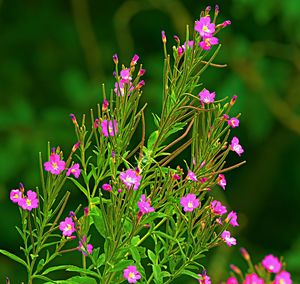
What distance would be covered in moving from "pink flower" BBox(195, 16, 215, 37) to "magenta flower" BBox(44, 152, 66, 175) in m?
0.25

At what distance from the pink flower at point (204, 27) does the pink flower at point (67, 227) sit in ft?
0.99

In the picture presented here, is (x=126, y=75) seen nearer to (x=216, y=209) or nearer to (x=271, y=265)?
(x=216, y=209)

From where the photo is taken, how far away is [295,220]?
187 inches

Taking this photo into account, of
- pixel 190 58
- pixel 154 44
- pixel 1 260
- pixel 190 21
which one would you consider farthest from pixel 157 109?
pixel 190 58

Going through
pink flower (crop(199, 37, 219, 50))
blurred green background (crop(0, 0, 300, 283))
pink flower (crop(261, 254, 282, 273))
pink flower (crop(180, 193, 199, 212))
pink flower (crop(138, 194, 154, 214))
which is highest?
pink flower (crop(199, 37, 219, 50))

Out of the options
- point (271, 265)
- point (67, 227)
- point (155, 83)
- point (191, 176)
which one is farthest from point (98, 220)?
point (155, 83)

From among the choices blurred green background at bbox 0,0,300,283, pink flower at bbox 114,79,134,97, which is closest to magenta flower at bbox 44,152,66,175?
pink flower at bbox 114,79,134,97

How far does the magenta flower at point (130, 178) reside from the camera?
1130 mm

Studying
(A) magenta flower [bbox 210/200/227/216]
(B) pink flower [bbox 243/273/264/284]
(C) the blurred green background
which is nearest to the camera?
(B) pink flower [bbox 243/273/264/284]

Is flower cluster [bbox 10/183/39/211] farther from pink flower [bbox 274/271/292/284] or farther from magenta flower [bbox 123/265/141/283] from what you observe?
pink flower [bbox 274/271/292/284]

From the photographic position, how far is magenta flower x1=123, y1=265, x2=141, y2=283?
1.14 meters

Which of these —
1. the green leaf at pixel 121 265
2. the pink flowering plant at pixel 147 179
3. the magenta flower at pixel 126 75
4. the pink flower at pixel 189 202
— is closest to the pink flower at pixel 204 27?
the pink flowering plant at pixel 147 179

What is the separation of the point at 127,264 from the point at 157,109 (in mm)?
2637

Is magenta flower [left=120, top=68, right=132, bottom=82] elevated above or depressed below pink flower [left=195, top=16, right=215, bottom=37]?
below
